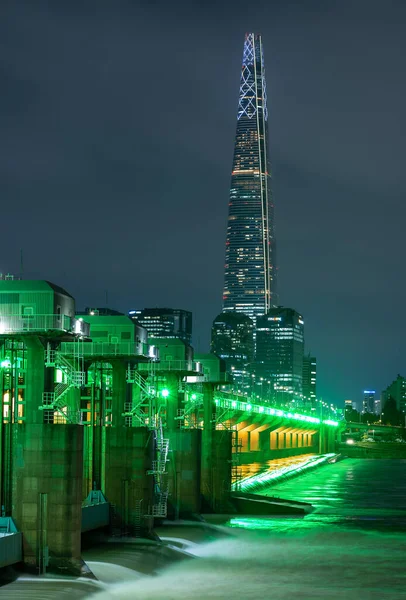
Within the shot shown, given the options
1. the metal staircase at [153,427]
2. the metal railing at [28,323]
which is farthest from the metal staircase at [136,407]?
the metal railing at [28,323]

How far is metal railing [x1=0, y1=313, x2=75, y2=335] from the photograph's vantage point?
61656mm

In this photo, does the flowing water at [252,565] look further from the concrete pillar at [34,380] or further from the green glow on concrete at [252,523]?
the concrete pillar at [34,380]

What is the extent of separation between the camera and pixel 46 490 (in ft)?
197

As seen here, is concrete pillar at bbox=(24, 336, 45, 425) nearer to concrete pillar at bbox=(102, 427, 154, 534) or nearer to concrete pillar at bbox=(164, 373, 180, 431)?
concrete pillar at bbox=(102, 427, 154, 534)

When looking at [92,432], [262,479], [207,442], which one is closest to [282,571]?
[92,432]

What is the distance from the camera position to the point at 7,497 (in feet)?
199

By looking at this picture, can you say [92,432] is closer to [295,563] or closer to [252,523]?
[295,563]

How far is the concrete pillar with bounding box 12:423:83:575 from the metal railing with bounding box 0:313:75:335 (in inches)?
239

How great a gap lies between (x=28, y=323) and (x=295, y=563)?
100 ft

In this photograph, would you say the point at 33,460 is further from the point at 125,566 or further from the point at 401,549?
the point at 401,549

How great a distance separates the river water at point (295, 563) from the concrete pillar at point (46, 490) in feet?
14.0

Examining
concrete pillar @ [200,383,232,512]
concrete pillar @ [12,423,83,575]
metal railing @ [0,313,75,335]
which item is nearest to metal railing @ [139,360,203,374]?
concrete pillar @ [200,383,232,512]

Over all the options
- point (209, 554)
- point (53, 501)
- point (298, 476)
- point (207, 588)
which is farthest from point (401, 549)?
point (298, 476)

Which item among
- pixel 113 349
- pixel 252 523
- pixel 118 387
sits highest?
pixel 113 349
